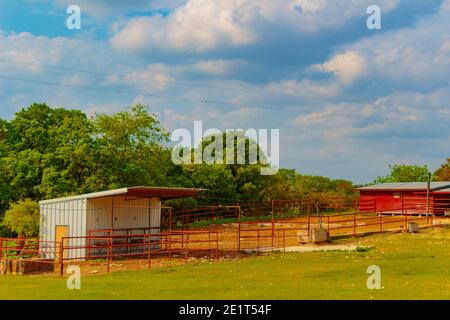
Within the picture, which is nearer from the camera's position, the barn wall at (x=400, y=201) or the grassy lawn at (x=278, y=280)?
the grassy lawn at (x=278, y=280)

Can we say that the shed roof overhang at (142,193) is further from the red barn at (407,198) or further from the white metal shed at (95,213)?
the red barn at (407,198)

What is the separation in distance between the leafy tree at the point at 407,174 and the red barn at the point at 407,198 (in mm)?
28300

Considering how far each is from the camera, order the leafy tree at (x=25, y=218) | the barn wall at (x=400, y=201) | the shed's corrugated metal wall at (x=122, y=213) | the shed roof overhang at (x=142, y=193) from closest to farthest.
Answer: the shed roof overhang at (x=142, y=193), the shed's corrugated metal wall at (x=122, y=213), the leafy tree at (x=25, y=218), the barn wall at (x=400, y=201)

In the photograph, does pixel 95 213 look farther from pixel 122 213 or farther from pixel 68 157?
pixel 68 157

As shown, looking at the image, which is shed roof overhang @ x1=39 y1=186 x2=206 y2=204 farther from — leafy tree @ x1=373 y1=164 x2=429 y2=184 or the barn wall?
leafy tree @ x1=373 y1=164 x2=429 y2=184

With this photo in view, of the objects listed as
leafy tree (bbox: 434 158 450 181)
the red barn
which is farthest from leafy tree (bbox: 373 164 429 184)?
the red barn

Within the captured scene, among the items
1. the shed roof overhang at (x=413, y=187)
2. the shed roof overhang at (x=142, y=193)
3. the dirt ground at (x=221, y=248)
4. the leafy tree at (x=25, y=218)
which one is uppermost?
the shed roof overhang at (x=413, y=187)

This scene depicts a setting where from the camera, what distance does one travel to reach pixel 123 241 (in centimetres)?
2852

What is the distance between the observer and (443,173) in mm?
69500

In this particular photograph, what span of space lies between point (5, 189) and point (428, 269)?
81.5 ft

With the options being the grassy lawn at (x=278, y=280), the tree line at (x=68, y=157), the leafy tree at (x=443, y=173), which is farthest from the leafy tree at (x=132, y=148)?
the leafy tree at (x=443, y=173)

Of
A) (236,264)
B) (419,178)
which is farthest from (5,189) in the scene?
(419,178)

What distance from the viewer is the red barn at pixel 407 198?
44812 mm
